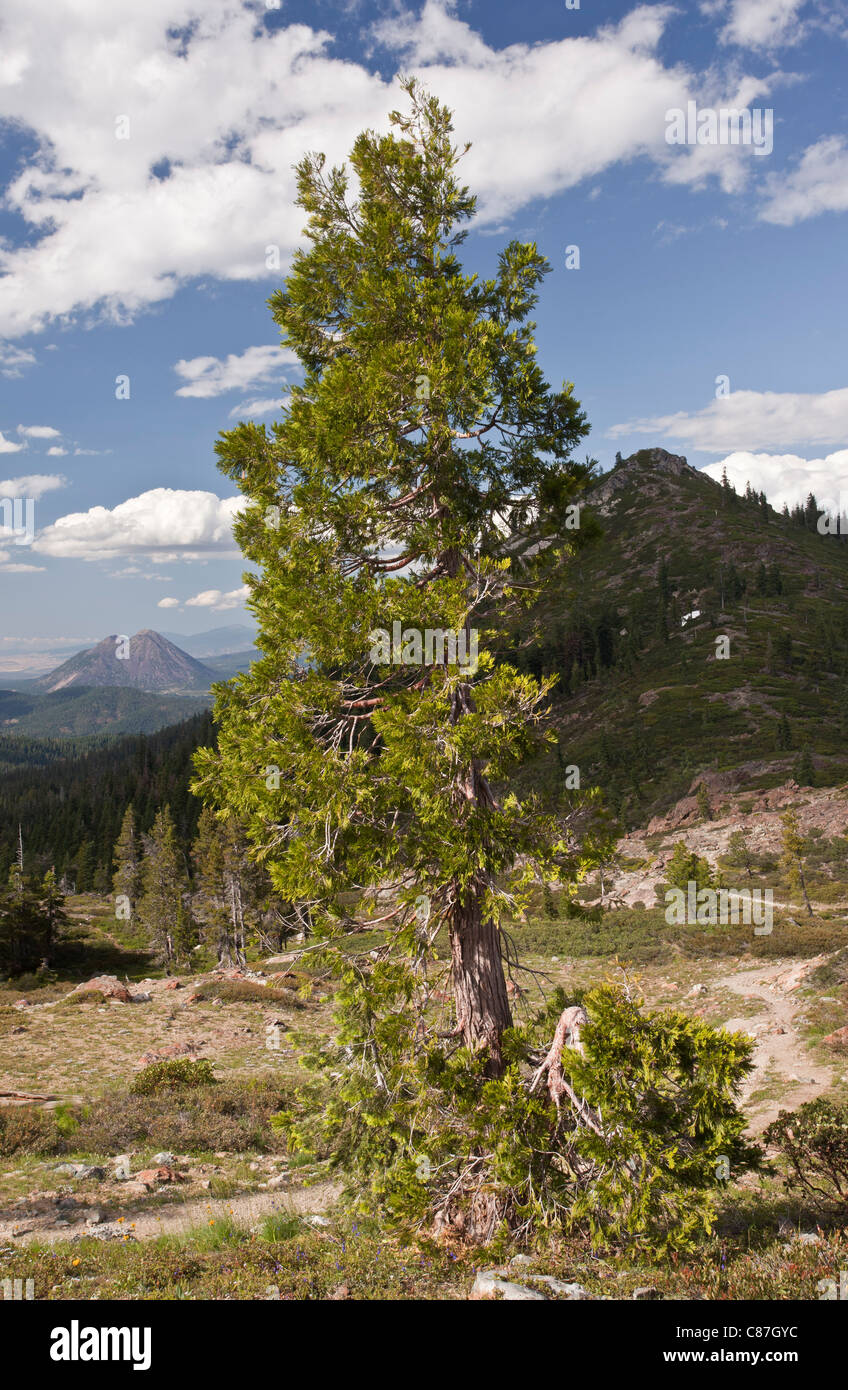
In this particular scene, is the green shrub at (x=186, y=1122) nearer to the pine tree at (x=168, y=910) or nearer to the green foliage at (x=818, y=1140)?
the green foliage at (x=818, y=1140)

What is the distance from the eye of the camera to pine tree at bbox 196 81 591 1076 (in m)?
6.92

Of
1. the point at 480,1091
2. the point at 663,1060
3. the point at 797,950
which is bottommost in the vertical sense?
the point at 797,950

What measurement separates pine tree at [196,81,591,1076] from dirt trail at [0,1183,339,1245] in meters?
5.35

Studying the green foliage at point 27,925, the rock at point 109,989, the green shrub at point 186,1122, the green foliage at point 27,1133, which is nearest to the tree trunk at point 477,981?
the green shrub at point 186,1122

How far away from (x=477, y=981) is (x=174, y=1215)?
6899 mm

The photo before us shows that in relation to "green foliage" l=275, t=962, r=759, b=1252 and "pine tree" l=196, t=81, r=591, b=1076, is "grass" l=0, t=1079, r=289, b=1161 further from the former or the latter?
"pine tree" l=196, t=81, r=591, b=1076

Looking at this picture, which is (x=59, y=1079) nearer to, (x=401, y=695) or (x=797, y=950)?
(x=401, y=695)

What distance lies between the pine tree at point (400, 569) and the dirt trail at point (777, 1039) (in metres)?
6.12

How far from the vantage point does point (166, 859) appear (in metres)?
52.2

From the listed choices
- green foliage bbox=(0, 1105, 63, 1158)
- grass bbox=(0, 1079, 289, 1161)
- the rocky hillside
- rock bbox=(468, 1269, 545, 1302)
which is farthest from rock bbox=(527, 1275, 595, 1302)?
the rocky hillside
